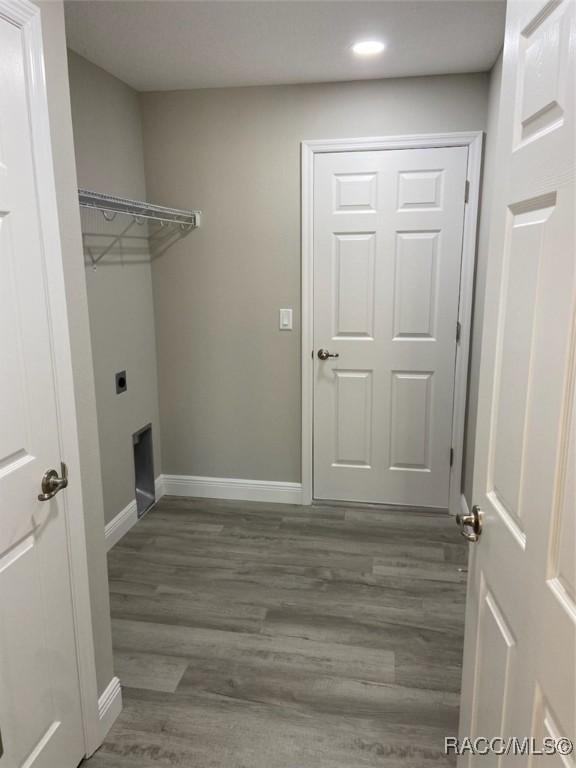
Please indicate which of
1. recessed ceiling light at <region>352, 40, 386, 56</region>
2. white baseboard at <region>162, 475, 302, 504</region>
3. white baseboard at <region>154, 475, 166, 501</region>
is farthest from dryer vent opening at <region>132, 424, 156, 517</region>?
recessed ceiling light at <region>352, 40, 386, 56</region>

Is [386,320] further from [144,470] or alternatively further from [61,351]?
[61,351]

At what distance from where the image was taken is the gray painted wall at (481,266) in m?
2.74

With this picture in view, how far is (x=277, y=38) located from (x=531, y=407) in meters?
2.16

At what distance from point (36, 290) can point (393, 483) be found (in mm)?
2599

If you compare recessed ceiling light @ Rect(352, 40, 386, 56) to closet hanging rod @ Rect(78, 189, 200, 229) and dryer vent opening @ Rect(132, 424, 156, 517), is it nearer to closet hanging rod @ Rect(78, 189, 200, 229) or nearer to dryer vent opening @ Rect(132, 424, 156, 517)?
closet hanging rod @ Rect(78, 189, 200, 229)

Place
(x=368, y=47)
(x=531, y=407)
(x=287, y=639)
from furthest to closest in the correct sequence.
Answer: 1. (x=368, y=47)
2. (x=287, y=639)
3. (x=531, y=407)

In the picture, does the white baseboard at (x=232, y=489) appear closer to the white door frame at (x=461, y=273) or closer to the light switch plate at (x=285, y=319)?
the white door frame at (x=461, y=273)

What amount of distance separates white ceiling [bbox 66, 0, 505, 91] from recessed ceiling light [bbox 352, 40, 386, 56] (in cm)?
4

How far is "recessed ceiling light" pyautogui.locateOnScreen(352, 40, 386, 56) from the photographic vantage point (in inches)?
96.5

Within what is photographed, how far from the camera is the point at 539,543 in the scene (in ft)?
3.09

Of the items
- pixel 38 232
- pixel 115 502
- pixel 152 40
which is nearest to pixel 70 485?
pixel 38 232

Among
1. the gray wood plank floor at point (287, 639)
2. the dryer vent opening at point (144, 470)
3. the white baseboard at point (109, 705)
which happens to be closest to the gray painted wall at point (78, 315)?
the white baseboard at point (109, 705)

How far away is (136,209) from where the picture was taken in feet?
9.57

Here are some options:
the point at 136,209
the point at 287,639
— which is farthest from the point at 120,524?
the point at 136,209
